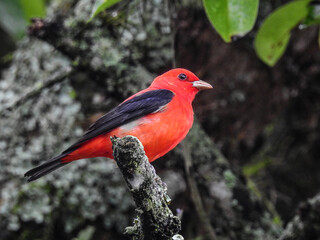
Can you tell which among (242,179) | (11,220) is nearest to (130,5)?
(242,179)

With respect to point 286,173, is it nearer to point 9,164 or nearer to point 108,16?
point 108,16

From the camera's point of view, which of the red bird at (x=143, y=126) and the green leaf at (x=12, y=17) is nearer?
the red bird at (x=143, y=126)

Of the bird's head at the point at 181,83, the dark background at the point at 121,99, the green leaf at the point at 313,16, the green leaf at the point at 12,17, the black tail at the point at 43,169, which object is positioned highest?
the green leaf at the point at 12,17

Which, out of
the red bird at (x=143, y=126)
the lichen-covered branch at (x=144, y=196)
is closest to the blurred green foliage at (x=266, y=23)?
the red bird at (x=143, y=126)

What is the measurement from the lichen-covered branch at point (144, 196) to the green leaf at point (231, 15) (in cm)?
89

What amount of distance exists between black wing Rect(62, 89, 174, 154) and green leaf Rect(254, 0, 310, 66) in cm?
76

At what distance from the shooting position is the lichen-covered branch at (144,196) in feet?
5.88

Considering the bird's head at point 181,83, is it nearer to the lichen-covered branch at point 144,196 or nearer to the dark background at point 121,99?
the dark background at point 121,99

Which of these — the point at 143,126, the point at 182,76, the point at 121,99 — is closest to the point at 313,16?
the point at 182,76

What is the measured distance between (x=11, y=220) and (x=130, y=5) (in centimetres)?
204

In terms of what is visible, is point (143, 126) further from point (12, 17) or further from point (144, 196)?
point (12, 17)

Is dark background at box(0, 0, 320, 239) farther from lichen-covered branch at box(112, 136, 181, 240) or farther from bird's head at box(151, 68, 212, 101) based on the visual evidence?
lichen-covered branch at box(112, 136, 181, 240)

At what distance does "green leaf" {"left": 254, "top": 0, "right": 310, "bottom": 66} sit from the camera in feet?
9.21

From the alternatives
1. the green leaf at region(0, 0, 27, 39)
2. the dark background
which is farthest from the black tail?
the green leaf at region(0, 0, 27, 39)
